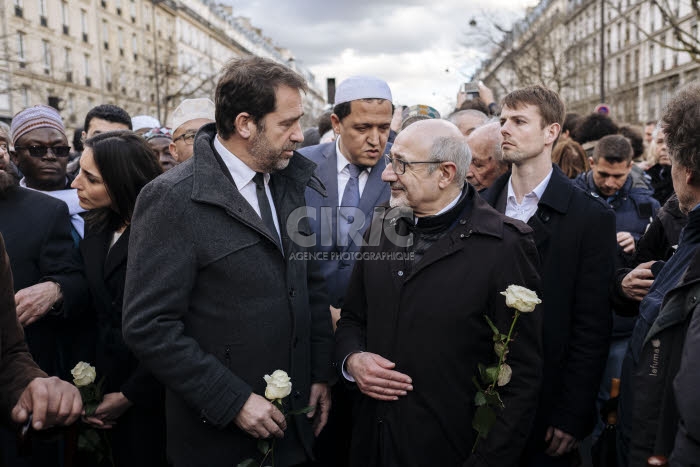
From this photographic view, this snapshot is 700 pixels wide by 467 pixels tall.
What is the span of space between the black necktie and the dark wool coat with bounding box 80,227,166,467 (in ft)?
3.11

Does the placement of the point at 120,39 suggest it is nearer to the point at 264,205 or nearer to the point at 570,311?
the point at 264,205

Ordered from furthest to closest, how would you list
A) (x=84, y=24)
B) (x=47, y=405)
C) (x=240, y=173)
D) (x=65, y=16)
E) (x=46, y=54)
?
(x=84, y=24) < (x=65, y=16) < (x=46, y=54) < (x=240, y=173) < (x=47, y=405)

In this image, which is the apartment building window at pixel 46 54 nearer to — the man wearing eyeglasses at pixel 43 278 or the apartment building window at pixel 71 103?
the apartment building window at pixel 71 103

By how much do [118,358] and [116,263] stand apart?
543 millimetres

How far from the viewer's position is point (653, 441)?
2213mm

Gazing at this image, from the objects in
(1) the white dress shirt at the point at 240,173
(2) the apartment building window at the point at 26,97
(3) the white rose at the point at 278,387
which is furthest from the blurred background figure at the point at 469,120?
(2) the apartment building window at the point at 26,97

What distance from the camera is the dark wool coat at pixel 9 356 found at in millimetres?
2162

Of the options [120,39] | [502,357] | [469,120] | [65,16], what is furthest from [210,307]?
[120,39]

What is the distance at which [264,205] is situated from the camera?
111 inches

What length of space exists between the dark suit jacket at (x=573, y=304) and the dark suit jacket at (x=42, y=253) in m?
2.62

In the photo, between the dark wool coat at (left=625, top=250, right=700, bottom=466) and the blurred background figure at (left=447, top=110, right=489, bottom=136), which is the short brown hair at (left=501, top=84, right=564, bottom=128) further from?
the blurred background figure at (left=447, top=110, right=489, bottom=136)

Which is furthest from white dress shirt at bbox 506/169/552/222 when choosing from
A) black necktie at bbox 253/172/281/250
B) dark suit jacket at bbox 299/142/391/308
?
black necktie at bbox 253/172/281/250

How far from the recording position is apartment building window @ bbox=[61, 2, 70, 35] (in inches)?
1644

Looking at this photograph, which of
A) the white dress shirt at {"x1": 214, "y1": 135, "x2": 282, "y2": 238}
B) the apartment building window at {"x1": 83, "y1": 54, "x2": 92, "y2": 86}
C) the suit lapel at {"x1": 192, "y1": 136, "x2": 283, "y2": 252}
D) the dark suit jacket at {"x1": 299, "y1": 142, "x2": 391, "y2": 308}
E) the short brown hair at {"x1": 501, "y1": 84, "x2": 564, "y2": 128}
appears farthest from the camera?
the apartment building window at {"x1": 83, "y1": 54, "x2": 92, "y2": 86}
